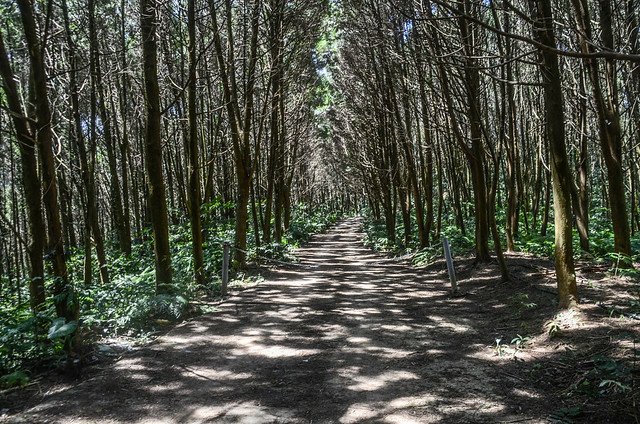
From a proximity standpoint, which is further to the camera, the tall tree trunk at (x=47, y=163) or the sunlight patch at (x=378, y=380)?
the tall tree trunk at (x=47, y=163)

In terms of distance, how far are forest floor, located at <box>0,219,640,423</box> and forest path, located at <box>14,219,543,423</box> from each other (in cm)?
2

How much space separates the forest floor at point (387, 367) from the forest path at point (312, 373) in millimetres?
17

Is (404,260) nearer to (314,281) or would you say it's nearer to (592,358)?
(314,281)

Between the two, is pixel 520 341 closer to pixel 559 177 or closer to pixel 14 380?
pixel 559 177

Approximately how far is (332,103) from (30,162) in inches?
983

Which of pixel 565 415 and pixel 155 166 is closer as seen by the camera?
pixel 565 415

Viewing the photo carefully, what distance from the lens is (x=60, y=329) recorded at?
4.80m

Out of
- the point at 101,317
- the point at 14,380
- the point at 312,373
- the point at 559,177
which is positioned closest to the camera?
the point at 14,380

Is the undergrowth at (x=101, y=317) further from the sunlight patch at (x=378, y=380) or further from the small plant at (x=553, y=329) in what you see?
the small plant at (x=553, y=329)

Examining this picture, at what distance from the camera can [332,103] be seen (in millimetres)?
30203

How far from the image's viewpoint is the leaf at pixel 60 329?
4.77m

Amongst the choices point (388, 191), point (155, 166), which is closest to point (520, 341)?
point (155, 166)

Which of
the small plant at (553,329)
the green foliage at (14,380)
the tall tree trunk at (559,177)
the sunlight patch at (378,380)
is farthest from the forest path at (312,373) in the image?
the tall tree trunk at (559,177)

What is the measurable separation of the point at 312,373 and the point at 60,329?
8.68ft
